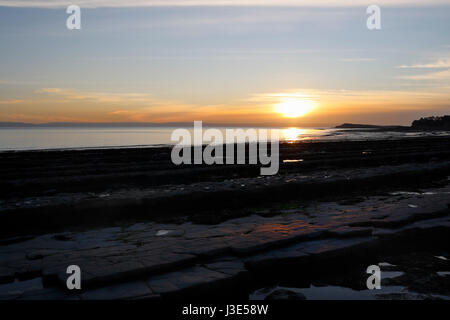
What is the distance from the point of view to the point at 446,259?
245 inches

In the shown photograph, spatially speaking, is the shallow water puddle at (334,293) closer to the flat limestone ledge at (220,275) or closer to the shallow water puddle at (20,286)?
the flat limestone ledge at (220,275)

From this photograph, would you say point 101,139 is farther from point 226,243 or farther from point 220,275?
point 220,275

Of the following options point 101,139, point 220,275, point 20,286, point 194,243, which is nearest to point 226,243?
point 194,243

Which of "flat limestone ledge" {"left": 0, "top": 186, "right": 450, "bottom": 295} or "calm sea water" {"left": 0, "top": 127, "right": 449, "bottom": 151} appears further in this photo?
"calm sea water" {"left": 0, "top": 127, "right": 449, "bottom": 151}

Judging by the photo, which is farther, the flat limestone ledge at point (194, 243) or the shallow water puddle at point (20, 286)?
the flat limestone ledge at point (194, 243)

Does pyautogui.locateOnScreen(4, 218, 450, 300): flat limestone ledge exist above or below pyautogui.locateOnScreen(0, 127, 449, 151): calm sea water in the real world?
below

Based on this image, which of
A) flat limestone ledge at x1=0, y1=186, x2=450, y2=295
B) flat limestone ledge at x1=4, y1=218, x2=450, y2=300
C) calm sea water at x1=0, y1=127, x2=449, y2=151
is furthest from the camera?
calm sea water at x1=0, y1=127, x2=449, y2=151

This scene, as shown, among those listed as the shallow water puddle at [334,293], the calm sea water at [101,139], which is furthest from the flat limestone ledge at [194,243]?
the calm sea water at [101,139]

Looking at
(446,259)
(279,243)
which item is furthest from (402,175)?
(279,243)

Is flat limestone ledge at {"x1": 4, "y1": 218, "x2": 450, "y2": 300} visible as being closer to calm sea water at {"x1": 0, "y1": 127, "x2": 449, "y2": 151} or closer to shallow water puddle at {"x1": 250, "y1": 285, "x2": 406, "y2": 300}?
shallow water puddle at {"x1": 250, "y1": 285, "x2": 406, "y2": 300}

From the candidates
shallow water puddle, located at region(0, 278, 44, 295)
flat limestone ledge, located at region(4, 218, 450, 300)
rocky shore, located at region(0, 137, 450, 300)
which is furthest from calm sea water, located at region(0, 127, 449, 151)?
flat limestone ledge, located at region(4, 218, 450, 300)

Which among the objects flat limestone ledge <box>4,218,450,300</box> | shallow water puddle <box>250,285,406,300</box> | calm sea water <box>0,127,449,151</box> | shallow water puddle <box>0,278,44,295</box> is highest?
calm sea water <box>0,127,449,151</box>

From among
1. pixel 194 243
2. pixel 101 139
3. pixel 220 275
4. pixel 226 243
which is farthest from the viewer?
pixel 101 139

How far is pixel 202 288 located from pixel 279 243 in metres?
1.87
